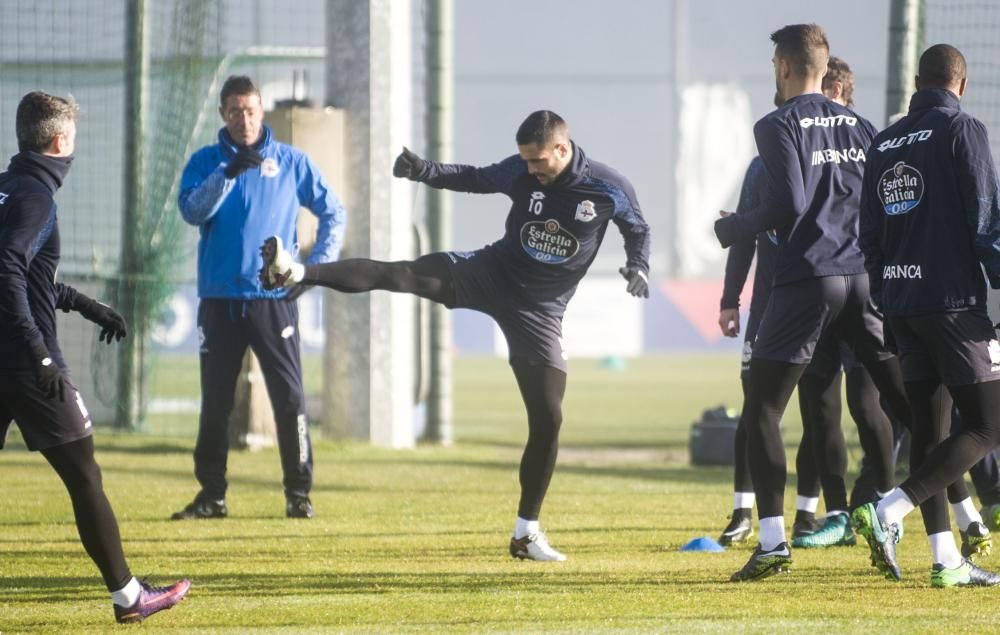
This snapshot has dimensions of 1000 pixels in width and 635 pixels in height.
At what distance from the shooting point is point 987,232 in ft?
21.8

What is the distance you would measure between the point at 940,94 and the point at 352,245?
828 cm

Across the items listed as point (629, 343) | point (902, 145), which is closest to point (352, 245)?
point (902, 145)

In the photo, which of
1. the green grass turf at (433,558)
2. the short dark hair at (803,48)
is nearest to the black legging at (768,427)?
the green grass turf at (433,558)

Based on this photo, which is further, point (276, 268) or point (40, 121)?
point (276, 268)

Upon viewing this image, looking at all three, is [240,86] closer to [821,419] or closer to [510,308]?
[510,308]

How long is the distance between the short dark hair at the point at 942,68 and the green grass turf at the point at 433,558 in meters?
2.13

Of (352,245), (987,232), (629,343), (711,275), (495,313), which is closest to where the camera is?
(987,232)

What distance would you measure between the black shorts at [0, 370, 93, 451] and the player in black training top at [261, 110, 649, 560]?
2.08m

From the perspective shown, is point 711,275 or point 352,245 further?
point 711,275

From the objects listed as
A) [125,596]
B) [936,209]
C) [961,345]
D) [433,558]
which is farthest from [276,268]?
[961,345]

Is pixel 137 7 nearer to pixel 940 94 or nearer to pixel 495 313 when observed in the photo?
pixel 495 313

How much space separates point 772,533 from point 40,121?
3492mm

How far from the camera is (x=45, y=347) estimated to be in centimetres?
606

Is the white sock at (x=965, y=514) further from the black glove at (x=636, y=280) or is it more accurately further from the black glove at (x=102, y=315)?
the black glove at (x=102, y=315)
